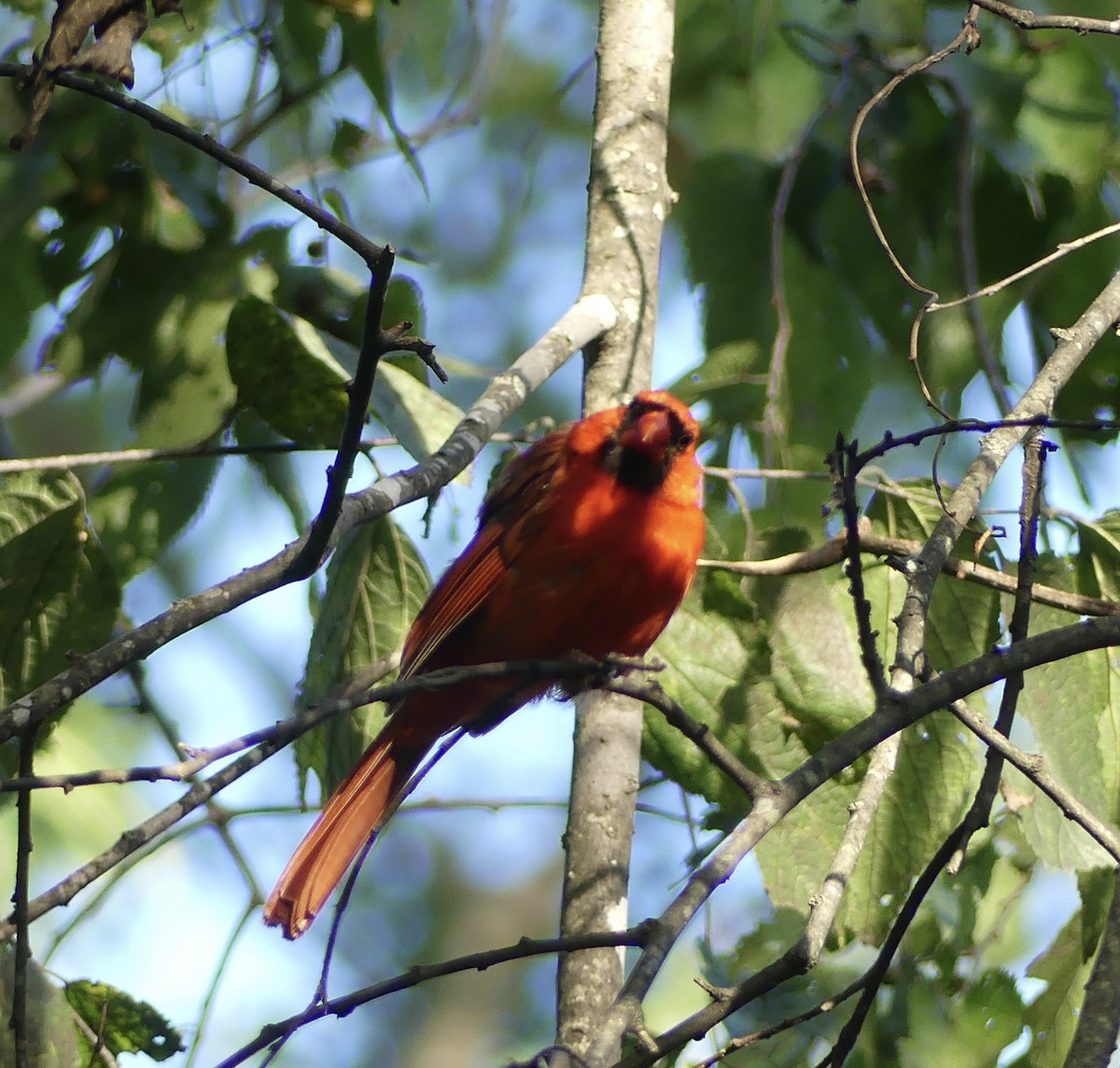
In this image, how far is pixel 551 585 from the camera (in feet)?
11.4

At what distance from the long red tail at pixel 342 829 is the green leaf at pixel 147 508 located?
0.74m

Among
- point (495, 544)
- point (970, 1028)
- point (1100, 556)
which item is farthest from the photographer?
point (495, 544)

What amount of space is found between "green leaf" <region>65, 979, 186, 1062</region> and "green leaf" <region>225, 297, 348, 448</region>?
1.22 meters

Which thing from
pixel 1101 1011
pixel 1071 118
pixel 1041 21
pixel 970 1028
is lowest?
pixel 1101 1011

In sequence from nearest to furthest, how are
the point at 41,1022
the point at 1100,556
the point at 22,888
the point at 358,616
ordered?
the point at 22,888, the point at 41,1022, the point at 1100,556, the point at 358,616

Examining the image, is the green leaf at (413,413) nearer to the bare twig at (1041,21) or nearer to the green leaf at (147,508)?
the green leaf at (147,508)

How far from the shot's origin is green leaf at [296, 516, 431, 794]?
131 inches

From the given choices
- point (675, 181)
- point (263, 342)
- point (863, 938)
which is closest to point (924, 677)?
point (863, 938)

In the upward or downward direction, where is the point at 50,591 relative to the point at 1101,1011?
upward

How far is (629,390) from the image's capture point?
137 inches

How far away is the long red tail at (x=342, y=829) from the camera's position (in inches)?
132

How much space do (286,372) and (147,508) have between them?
63cm

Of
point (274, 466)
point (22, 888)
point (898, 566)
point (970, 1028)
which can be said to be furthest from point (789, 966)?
point (274, 466)

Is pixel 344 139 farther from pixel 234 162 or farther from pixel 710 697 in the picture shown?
pixel 234 162
